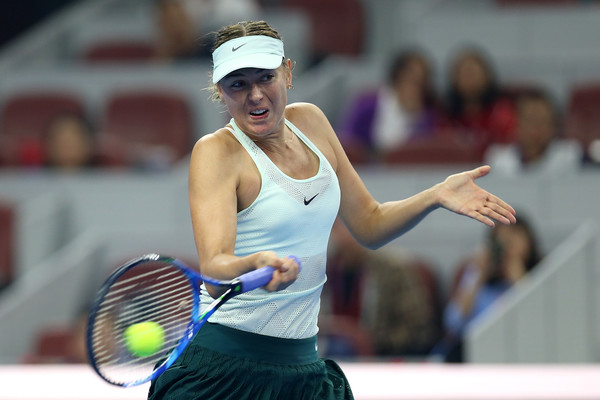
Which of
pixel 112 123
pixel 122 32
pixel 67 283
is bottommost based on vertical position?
pixel 67 283

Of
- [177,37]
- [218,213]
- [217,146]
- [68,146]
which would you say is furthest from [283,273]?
[177,37]

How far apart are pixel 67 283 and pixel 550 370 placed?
3044 millimetres

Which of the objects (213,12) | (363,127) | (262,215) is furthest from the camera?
(213,12)

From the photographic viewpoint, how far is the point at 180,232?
582 cm

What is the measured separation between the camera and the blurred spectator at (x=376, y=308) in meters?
4.90

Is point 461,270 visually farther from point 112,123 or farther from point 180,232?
point 112,123

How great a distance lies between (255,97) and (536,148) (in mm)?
3935

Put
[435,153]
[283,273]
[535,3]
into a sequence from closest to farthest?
1. [283,273]
2. [435,153]
3. [535,3]

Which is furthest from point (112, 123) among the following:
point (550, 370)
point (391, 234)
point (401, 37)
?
point (391, 234)

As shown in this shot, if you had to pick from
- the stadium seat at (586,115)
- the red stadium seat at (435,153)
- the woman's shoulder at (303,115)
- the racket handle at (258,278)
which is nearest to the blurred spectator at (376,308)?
the red stadium seat at (435,153)

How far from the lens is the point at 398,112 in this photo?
21.3ft

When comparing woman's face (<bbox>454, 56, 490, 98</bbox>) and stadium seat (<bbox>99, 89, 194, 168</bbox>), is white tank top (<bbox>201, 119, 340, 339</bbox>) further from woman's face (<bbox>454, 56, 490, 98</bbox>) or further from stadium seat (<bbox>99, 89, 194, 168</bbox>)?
stadium seat (<bbox>99, 89, 194, 168</bbox>)

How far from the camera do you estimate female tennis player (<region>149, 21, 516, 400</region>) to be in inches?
87.7

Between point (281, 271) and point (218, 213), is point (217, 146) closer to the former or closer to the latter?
point (218, 213)
